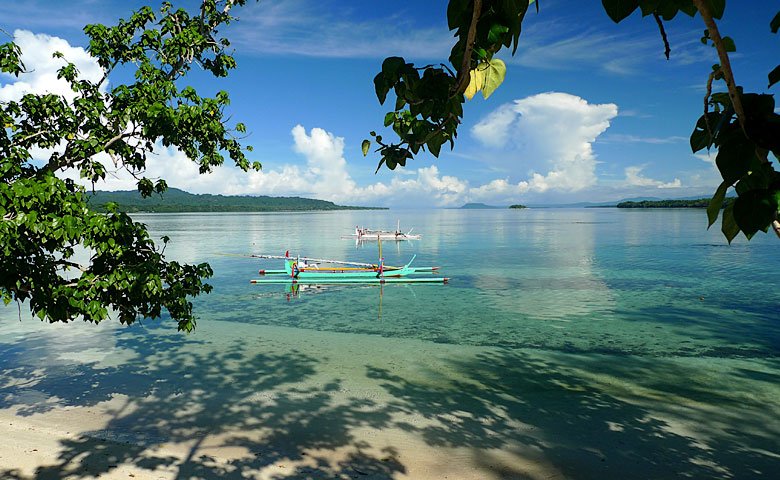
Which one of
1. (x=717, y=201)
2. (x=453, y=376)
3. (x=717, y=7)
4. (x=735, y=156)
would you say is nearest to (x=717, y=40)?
(x=717, y=7)

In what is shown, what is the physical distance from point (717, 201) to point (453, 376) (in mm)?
11668

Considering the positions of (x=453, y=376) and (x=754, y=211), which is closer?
(x=754, y=211)

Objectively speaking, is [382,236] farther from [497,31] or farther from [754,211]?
[754,211]

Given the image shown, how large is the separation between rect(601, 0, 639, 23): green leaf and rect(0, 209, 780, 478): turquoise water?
722cm

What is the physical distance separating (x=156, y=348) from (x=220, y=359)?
8.42ft

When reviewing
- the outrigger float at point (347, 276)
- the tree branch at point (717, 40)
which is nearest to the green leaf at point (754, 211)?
the tree branch at point (717, 40)

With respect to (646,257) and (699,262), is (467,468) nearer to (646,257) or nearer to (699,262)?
(699,262)

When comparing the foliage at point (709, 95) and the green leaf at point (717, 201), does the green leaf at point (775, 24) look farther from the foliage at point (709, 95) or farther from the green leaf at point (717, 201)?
the green leaf at point (717, 201)

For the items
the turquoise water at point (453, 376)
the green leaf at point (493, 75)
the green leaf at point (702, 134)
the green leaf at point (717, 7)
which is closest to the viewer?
the green leaf at point (717, 7)

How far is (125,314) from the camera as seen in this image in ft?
20.2

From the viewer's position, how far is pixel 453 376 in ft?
40.5

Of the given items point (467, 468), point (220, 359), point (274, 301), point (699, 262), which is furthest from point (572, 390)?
point (699, 262)

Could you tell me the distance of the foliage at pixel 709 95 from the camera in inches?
42.9

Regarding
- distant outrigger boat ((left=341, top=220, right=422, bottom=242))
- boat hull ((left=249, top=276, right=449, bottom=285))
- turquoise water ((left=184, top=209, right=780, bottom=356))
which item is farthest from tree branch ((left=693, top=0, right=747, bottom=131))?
distant outrigger boat ((left=341, top=220, right=422, bottom=242))
